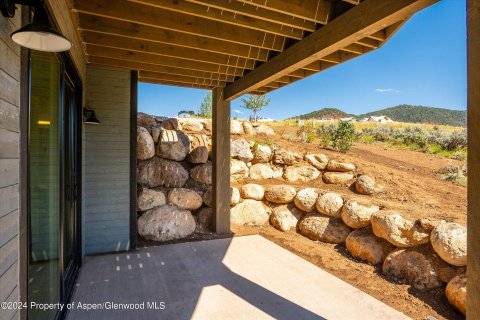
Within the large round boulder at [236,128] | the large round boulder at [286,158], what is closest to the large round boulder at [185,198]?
the large round boulder at [286,158]

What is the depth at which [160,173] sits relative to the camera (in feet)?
16.3

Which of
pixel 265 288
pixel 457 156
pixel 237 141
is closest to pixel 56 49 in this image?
pixel 265 288

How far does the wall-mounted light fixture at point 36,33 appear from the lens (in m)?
1.01

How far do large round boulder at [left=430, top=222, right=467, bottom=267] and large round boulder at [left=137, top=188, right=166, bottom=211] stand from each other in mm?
→ 3957

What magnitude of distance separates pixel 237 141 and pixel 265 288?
14.0 ft

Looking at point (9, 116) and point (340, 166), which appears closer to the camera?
point (9, 116)

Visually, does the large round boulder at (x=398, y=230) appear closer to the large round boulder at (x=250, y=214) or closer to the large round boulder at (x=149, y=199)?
the large round boulder at (x=250, y=214)

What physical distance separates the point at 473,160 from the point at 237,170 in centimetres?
505

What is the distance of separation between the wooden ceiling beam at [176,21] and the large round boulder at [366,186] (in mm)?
3291

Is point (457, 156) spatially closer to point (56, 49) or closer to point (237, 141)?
point (237, 141)

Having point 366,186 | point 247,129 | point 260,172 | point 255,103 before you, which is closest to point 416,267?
point 366,186

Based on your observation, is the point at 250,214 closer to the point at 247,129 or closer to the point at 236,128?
the point at 236,128

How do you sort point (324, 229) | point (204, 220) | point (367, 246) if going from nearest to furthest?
point (367, 246)
point (324, 229)
point (204, 220)

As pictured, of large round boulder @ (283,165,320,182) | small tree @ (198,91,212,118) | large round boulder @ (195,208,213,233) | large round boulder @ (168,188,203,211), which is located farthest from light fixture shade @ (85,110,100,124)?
small tree @ (198,91,212,118)
